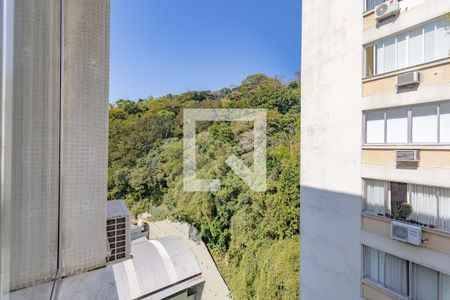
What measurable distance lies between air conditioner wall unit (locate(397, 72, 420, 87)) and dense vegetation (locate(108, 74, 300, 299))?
2856mm

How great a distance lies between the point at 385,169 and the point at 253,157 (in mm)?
3157

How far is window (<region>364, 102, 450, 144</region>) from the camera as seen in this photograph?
2252mm

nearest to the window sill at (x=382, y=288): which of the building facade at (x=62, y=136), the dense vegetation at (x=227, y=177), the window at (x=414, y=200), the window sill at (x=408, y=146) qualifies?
the window at (x=414, y=200)

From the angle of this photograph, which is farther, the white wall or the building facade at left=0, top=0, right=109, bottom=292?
the white wall

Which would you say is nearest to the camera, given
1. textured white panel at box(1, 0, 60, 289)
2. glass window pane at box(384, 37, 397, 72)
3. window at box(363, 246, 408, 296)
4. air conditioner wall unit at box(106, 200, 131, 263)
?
textured white panel at box(1, 0, 60, 289)

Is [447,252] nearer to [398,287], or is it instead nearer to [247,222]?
[398,287]

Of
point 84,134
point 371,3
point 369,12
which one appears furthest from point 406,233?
point 84,134

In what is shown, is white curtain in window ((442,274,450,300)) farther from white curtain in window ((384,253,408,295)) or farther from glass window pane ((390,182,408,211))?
glass window pane ((390,182,408,211))

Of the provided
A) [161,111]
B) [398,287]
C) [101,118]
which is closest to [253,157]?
[161,111]

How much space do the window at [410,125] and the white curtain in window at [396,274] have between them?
1.22 metres

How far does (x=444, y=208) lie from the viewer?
2.25 metres

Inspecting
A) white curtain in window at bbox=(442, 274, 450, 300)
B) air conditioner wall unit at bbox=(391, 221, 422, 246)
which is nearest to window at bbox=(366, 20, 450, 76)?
air conditioner wall unit at bbox=(391, 221, 422, 246)

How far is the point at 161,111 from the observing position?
6.00m

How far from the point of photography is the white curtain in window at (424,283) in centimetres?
230
